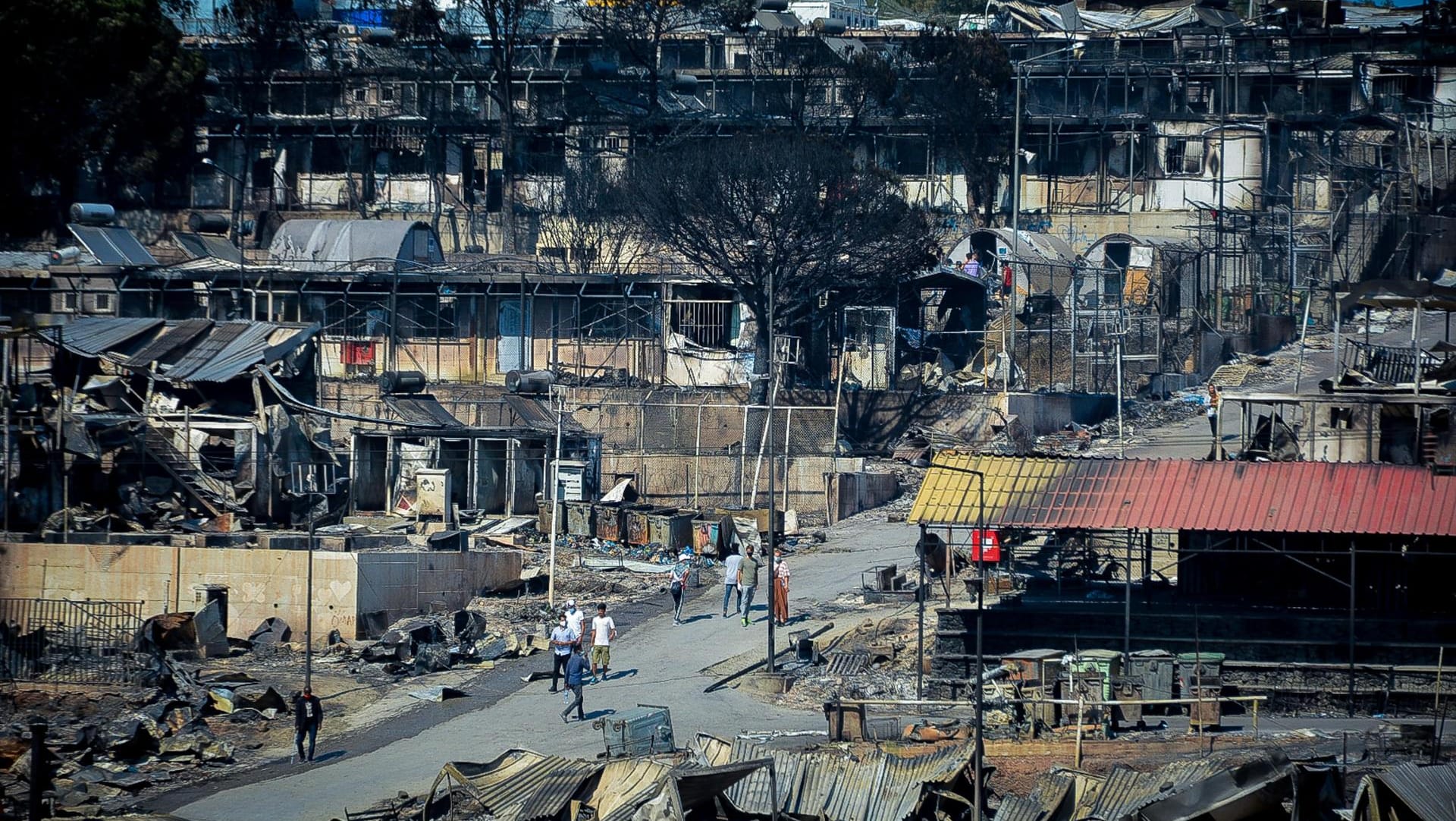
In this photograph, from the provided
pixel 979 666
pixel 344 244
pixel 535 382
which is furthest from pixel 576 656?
pixel 344 244

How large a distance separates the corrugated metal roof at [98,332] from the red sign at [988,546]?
22.8 m

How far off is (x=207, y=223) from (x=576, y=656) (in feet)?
145

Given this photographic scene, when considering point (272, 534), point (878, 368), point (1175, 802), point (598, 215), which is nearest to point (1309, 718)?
point (1175, 802)

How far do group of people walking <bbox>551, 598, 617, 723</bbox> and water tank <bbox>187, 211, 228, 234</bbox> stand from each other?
40.3 metres

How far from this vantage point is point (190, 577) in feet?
Result: 115

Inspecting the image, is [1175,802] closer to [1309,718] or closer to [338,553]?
[1309,718]

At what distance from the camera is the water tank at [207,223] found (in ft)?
221

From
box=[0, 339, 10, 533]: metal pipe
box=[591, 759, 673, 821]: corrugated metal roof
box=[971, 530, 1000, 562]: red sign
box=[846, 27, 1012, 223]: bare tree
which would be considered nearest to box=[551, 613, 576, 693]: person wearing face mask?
box=[591, 759, 673, 821]: corrugated metal roof

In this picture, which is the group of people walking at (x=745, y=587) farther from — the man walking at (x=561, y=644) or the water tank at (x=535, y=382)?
the water tank at (x=535, y=382)

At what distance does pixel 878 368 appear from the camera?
53344 mm

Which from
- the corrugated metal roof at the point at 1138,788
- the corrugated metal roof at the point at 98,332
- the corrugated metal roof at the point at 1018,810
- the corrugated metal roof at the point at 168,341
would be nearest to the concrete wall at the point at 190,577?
the corrugated metal roof at the point at 168,341

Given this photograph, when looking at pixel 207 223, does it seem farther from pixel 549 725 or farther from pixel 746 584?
pixel 549 725

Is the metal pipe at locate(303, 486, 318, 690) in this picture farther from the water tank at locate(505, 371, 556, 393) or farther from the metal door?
the metal door

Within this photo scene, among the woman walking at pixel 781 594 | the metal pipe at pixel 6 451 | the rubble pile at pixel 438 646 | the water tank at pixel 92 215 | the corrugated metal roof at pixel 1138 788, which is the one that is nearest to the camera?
the corrugated metal roof at pixel 1138 788
